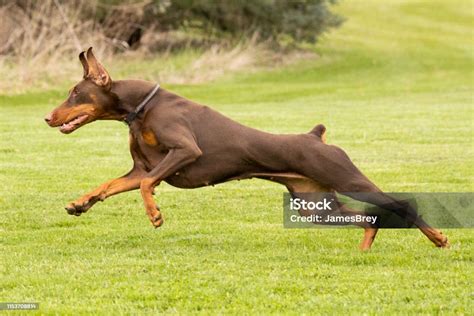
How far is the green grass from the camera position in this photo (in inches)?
276

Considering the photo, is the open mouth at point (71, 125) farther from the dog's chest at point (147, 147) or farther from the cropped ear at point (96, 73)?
the dog's chest at point (147, 147)

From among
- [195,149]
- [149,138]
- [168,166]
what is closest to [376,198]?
[195,149]

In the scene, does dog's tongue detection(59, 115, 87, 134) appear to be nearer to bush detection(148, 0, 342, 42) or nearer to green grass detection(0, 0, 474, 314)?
green grass detection(0, 0, 474, 314)

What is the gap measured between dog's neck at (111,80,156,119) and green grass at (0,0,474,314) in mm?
1161

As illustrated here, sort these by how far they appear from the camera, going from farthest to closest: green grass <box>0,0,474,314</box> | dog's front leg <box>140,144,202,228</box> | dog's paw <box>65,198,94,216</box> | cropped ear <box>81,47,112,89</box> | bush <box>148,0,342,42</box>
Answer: bush <box>148,0,342,42</box>
cropped ear <box>81,47,112,89</box>
dog's paw <box>65,198,94,216</box>
dog's front leg <box>140,144,202,228</box>
green grass <box>0,0,474,314</box>

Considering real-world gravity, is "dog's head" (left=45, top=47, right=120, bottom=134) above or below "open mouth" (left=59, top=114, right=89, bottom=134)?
above

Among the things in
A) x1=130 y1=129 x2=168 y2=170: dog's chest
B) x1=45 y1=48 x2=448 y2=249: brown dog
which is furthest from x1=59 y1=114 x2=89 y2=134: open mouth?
x1=130 y1=129 x2=168 y2=170: dog's chest

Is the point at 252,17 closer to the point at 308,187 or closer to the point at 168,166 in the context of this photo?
the point at 308,187

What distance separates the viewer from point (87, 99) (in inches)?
348

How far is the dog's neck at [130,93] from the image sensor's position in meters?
8.84

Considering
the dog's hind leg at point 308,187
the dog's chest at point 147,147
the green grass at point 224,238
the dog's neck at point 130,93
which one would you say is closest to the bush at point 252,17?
the green grass at point 224,238

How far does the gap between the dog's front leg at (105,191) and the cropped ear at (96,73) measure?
75 cm

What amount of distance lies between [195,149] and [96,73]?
1020 mm

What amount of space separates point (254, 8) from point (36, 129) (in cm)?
1742
